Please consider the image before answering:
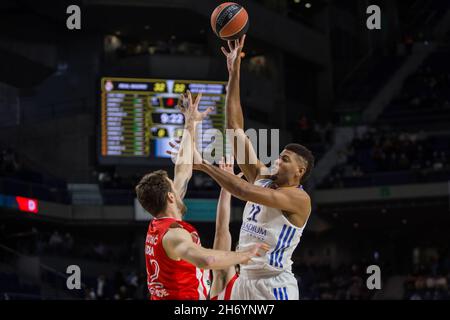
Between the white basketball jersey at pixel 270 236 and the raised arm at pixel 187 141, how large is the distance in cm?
60

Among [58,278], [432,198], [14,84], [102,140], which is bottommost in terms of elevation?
[58,278]

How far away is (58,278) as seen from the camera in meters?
21.2

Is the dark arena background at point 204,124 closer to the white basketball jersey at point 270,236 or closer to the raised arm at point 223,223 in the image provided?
the raised arm at point 223,223

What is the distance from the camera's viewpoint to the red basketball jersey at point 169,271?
6109mm

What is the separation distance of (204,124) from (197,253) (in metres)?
17.1

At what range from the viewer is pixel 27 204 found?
899 inches

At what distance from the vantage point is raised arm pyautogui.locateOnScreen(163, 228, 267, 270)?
5.70 meters

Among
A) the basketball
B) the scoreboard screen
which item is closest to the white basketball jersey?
the basketball

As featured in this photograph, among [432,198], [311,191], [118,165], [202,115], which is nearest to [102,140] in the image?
[118,165]

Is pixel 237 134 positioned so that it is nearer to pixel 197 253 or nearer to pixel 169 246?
pixel 169 246

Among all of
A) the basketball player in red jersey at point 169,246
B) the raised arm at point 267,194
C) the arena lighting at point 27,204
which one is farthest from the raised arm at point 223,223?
the arena lighting at point 27,204
